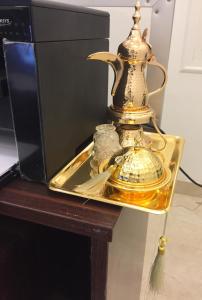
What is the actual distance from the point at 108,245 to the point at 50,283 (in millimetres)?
315

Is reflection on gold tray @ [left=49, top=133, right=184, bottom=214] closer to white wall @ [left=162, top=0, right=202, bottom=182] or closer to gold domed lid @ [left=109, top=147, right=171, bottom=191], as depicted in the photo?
gold domed lid @ [left=109, top=147, right=171, bottom=191]

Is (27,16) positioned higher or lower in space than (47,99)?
higher

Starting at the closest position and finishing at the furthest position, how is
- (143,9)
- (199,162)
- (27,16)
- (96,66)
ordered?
(27,16), (96,66), (143,9), (199,162)

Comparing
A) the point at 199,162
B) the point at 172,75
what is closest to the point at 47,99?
the point at 172,75

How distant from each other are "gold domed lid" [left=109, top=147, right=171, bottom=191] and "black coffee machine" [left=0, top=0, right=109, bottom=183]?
4.1 inches

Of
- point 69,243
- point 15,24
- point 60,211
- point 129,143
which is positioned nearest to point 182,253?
point 69,243

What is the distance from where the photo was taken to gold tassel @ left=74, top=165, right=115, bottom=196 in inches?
15.1

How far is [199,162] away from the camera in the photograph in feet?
4.19

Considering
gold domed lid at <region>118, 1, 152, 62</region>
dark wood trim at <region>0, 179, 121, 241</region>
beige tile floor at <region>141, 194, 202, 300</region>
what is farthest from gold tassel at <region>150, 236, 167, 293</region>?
beige tile floor at <region>141, 194, 202, 300</region>

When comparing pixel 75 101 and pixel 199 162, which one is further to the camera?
pixel 199 162

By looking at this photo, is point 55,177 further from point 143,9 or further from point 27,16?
point 143,9

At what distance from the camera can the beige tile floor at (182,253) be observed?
3.12 ft

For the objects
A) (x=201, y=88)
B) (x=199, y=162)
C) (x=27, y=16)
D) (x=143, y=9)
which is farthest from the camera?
(x=199, y=162)

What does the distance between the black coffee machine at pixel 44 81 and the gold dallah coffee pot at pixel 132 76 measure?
65mm
